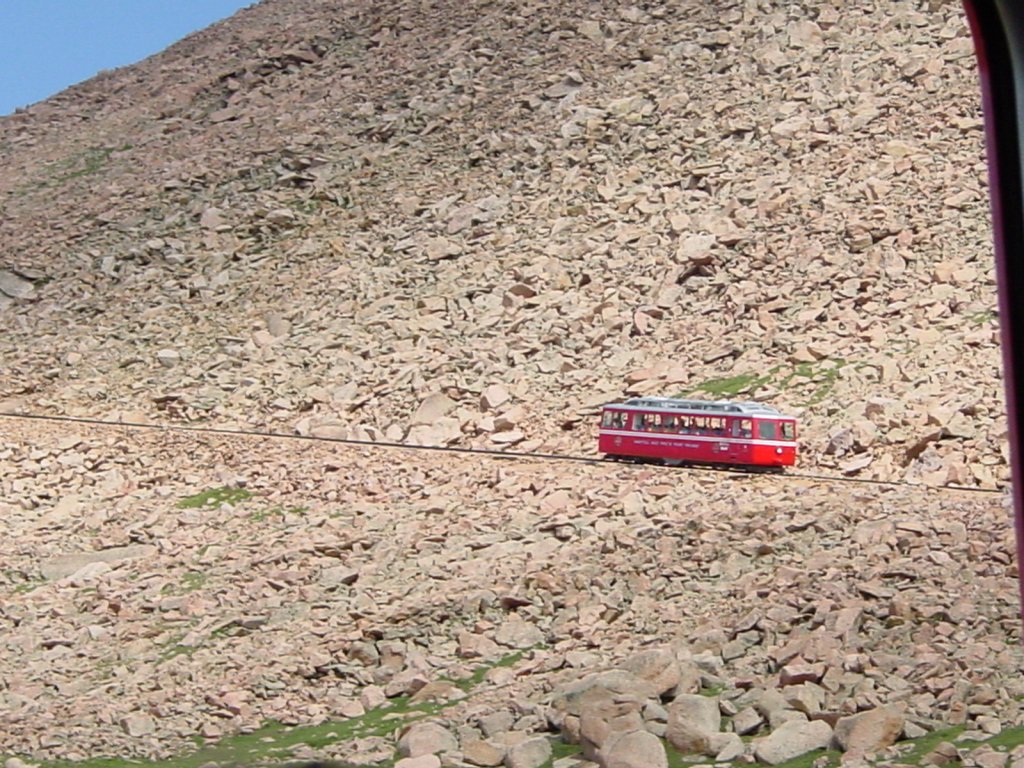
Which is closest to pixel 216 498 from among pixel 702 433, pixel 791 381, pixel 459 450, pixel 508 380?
pixel 459 450

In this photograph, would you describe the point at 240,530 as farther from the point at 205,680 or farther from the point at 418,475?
the point at 205,680

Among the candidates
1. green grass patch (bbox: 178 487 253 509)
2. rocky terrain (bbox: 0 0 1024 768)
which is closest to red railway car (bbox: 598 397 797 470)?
rocky terrain (bbox: 0 0 1024 768)

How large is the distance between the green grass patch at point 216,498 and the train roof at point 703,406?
181 inches

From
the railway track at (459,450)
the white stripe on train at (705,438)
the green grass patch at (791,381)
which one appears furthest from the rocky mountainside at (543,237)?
the white stripe on train at (705,438)

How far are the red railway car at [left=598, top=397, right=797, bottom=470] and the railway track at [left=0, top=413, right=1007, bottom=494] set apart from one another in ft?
0.53

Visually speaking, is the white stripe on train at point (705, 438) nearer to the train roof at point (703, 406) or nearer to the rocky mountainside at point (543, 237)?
the train roof at point (703, 406)

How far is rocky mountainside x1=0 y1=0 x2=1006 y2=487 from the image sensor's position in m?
19.7

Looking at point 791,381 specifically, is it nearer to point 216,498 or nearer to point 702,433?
point 702,433

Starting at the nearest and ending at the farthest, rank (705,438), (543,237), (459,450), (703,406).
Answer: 1. (705,438)
2. (703,406)
3. (459,450)
4. (543,237)

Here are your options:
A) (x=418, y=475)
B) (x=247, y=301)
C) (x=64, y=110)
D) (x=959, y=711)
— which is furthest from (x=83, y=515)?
(x=64, y=110)

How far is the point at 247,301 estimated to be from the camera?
2519cm

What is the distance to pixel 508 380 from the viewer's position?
2077cm

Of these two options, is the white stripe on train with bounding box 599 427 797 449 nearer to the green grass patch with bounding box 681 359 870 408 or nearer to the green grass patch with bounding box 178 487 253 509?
the green grass patch with bounding box 681 359 870 408

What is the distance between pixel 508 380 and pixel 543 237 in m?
4.78
